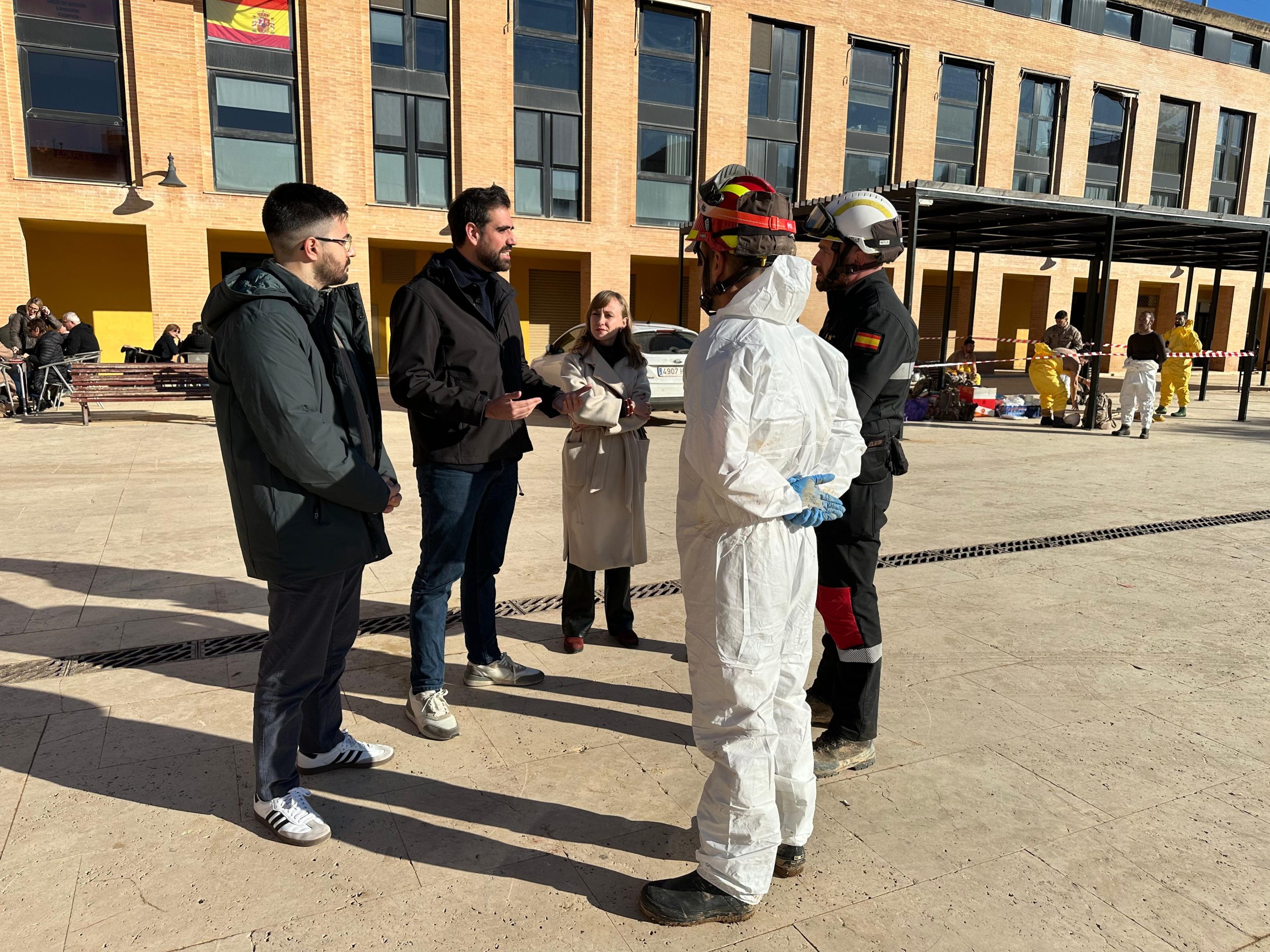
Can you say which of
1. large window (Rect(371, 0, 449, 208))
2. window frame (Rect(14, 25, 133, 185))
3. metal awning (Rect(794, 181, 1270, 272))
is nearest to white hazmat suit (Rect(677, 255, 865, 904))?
metal awning (Rect(794, 181, 1270, 272))

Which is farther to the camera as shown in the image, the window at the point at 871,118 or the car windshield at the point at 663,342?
the window at the point at 871,118

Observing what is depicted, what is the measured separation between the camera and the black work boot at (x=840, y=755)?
3.06 metres

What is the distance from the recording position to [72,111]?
1806 centimetres

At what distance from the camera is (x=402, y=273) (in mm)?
23344

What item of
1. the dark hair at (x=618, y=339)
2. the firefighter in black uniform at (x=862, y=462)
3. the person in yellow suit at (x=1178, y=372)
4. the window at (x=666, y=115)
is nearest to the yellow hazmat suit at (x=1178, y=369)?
the person in yellow suit at (x=1178, y=372)

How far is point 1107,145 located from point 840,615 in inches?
1295

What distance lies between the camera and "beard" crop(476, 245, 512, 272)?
3369mm

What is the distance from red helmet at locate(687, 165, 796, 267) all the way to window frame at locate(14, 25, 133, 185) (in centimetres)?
2038

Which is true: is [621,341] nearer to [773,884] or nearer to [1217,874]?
[773,884]

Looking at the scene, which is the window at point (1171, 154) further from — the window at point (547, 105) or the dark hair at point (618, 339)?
the dark hair at point (618, 339)

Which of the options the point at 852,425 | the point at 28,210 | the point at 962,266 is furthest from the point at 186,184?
the point at 962,266

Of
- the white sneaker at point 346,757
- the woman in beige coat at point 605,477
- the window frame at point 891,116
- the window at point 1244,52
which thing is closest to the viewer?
the white sneaker at point 346,757

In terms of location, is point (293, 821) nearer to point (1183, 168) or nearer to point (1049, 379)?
point (1049, 379)

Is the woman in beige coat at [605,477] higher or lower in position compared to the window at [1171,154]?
lower
